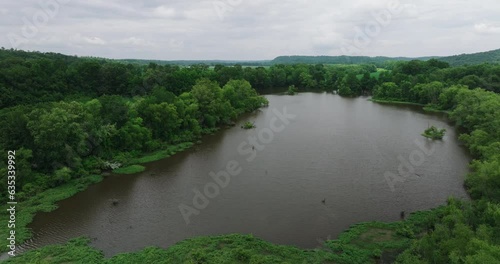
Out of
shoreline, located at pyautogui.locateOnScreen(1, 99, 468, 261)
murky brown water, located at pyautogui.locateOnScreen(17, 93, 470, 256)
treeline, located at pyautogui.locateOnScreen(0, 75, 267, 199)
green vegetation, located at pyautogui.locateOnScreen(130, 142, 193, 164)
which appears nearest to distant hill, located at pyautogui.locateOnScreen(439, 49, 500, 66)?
murky brown water, located at pyautogui.locateOnScreen(17, 93, 470, 256)

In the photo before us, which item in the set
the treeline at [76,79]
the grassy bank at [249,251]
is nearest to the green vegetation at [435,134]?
the grassy bank at [249,251]

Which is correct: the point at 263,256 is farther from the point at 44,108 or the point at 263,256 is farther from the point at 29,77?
the point at 29,77

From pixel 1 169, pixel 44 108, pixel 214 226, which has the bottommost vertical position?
pixel 214 226

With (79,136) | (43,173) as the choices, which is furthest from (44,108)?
(43,173)

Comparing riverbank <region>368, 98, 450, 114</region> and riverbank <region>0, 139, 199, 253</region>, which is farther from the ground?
riverbank <region>368, 98, 450, 114</region>

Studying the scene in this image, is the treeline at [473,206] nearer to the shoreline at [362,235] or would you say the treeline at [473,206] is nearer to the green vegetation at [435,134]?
the shoreline at [362,235]

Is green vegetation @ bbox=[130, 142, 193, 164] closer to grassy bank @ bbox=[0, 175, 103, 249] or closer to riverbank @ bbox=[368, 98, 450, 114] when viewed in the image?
grassy bank @ bbox=[0, 175, 103, 249]

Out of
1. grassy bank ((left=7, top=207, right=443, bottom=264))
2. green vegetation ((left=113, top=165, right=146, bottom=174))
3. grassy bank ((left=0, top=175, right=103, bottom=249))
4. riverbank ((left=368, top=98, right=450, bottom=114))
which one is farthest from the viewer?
riverbank ((left=368, top=98, right=450, bottom=114))

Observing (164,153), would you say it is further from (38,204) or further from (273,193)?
(273,193)
